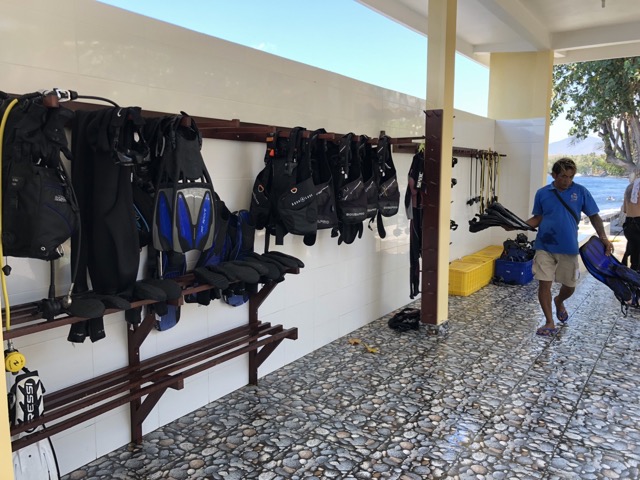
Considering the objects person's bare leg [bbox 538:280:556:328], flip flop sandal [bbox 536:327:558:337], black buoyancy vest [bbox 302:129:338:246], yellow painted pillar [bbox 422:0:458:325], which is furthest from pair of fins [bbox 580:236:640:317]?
black buoyancy vest [bbox 302:129:338:246]

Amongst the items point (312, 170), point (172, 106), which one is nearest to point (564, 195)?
point (312, 170)

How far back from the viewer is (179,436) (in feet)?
9.52

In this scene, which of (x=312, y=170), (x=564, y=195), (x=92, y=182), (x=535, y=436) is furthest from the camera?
(x=564, y=195)

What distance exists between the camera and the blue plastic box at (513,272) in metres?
6.75

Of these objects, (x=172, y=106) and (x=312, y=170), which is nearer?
(x=172, y=106)

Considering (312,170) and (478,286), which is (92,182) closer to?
(312,170)

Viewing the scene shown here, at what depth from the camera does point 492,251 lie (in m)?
7.66

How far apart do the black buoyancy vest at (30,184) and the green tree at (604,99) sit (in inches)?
439

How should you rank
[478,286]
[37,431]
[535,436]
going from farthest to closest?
1. [478,286]
2. [535,436]
3. [37,431]

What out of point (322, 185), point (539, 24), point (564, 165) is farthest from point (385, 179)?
point (539, 24)

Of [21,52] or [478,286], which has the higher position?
[21,52]

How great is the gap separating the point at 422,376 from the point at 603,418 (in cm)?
116

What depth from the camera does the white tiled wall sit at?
2359 mm

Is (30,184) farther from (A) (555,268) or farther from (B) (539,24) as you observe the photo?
(B) (539,24)
